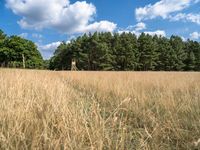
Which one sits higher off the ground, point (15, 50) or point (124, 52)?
point (15, 50)

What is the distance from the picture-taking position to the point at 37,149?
2.45m

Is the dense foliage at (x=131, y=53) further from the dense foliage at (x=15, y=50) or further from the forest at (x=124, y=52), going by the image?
the dense foliage at (x=15, y=50)

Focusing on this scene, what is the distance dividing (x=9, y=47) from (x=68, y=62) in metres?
13.8

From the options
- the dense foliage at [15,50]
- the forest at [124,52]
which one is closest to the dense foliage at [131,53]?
→ the forest at [124,52]

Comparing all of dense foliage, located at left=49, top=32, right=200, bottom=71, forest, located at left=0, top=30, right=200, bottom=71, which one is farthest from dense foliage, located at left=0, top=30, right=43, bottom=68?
dense foliage, located at left=49, top=32, right=200, bottom=71

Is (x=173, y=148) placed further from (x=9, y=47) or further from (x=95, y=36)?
(x=9, y=47)

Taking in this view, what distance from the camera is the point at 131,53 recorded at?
6066 cm

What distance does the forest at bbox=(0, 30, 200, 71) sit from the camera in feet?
199

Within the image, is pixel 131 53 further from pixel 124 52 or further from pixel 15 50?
pixel 15 50

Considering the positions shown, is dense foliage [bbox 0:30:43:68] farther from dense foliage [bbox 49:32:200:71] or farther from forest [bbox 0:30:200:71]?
dense foliage [bbox 49:32:200:71]

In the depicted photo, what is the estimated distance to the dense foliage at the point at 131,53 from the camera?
199 feet

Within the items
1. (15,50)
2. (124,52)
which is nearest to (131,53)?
(124,52)

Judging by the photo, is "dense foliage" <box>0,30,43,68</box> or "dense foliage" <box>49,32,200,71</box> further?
"dense foliage" <box>0,30,43,68</box>

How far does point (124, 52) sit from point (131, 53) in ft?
5.63
